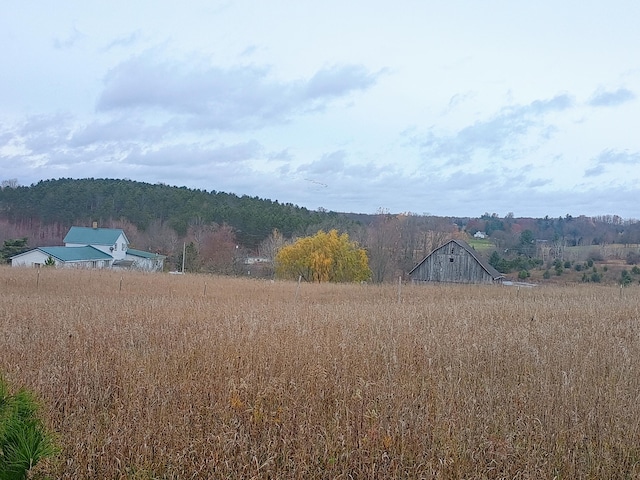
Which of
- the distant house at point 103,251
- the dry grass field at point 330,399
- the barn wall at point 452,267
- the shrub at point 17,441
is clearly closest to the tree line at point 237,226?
the distant house at point 103,251

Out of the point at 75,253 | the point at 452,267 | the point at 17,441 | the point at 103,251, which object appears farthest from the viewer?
the point at 103,251

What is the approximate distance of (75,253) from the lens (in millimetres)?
54875

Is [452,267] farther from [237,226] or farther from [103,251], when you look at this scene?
[103,251]

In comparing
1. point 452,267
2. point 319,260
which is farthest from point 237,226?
point 452,267

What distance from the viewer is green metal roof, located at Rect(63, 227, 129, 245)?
201 ft

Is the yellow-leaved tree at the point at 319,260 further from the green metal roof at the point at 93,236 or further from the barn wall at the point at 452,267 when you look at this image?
the green metal roof at the point at 93,236

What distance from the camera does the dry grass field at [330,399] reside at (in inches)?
142

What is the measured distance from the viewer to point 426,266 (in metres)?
42.5

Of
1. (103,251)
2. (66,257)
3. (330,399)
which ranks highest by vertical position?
(330,399)

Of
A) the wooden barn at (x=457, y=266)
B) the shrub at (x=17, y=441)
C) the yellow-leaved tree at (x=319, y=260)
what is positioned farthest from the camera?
the yellow-leaved tree at (x=319, y=260)

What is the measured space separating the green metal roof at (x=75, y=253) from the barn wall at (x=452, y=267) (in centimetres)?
3581

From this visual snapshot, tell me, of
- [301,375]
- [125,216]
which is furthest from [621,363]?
[125,216]

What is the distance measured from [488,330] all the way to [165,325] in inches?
194

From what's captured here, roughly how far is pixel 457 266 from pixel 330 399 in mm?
38014
